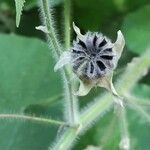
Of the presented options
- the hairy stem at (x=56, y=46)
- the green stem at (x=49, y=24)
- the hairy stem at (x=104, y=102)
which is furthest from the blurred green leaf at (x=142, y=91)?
the green stem at (x=49, y=24)

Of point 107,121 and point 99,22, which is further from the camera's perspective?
point 99,22

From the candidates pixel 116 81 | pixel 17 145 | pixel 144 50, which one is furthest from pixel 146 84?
pixel 17 145

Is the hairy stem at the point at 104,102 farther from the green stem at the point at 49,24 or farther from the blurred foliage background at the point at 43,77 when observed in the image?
the green stem at the point at 49,24

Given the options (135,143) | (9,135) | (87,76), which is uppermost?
(87,76)

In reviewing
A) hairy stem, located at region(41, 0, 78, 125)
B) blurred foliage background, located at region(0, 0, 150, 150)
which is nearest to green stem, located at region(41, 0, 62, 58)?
hairy stem, located at region(41, 0, 78, 125)

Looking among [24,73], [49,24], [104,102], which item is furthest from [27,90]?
[49,24]

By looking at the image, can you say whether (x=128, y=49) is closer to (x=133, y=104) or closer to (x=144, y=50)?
(x=144, y=50)
